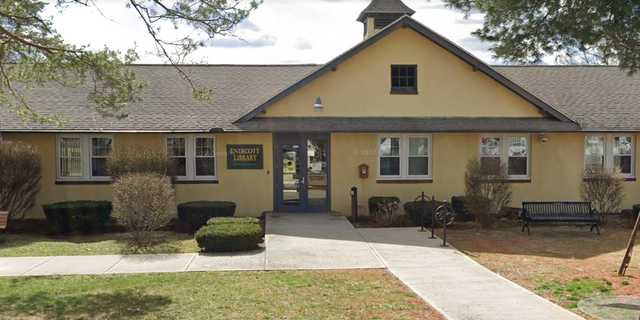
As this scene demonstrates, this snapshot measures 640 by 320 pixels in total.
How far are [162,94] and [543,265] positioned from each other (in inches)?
514

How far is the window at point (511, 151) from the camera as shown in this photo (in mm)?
17750

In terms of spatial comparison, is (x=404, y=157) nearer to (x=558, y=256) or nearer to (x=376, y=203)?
(x=376, y=203)

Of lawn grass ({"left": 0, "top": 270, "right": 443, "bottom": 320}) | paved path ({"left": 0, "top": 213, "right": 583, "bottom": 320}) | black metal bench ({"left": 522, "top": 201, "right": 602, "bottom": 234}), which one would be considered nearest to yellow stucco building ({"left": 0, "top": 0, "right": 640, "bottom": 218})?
black metal bench ({"left": 522, "top": 201, "right": 602, "bottom": 234})

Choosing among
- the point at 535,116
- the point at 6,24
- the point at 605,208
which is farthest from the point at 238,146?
the point at 605,208

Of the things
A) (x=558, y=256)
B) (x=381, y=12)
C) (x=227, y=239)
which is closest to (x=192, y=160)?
(x=227, y=239)

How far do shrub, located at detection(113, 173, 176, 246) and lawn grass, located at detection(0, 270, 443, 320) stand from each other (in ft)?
9.51

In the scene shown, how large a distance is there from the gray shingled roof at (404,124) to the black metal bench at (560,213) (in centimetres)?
236

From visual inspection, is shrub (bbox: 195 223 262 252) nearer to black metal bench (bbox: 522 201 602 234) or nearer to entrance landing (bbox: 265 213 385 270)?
entrance landing (bbox: 265 213 385 270)

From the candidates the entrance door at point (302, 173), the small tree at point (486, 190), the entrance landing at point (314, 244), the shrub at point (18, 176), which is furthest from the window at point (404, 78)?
the shrub at point (18, 176)

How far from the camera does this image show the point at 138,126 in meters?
16.5

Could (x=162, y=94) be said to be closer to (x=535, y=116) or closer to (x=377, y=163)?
(x=377, y=163)

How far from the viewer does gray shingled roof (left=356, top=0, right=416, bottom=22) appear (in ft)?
72.8

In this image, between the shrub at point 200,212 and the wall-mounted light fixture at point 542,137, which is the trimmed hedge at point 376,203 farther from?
the wall-mounted light fixture at point 542,137

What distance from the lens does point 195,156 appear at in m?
17.2
